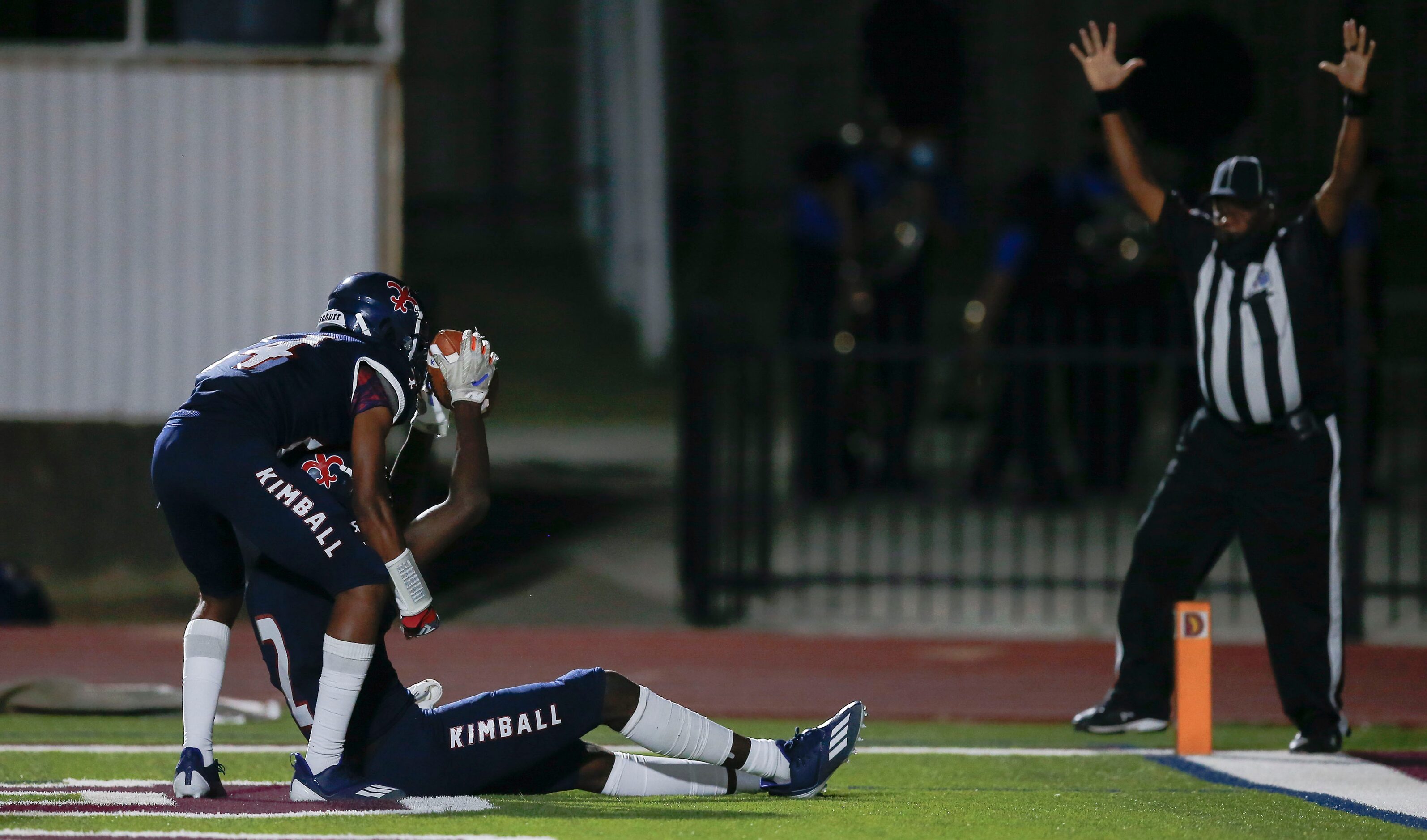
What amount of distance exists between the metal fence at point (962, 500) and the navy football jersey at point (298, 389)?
4512 mm

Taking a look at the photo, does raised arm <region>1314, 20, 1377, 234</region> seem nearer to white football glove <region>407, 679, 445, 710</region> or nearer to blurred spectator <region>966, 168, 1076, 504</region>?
→ white football glove <region>407, 679, 445, 710</region>

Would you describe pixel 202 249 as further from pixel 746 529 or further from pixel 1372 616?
pixel 1372 616

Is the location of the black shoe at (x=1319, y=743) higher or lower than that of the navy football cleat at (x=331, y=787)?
lower

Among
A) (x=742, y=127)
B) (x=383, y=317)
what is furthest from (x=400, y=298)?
(x=742, y=127)

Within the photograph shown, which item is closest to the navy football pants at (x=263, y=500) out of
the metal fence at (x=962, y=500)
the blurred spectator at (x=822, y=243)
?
the metal fence at (x=962, y=500)

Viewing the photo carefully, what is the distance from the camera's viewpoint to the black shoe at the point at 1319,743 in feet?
22.6

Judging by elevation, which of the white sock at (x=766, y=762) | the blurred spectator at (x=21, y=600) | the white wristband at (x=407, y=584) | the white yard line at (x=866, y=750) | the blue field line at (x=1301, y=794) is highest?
the white wristband at (x=407, y=584)

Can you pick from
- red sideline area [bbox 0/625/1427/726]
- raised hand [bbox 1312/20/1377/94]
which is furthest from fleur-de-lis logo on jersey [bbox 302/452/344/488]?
raised hand [bbox 1312/20/1377/94]

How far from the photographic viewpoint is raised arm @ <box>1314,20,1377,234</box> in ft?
22.0

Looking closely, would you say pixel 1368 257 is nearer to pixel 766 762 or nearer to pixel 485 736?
pixel 766 762

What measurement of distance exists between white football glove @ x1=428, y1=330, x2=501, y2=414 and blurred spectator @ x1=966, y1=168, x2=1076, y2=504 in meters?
6.77

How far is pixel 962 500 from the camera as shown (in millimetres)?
12438

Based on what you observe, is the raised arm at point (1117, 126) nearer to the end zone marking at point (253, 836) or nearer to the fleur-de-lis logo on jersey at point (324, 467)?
the fleur-de-lis logo on jersey at point (324, 467)

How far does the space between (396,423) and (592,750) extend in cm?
112
